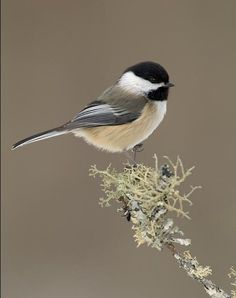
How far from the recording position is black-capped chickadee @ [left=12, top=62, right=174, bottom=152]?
1358 millimetres

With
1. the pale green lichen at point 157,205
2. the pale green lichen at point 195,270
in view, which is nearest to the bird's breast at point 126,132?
the pale green lichen at point 157,205

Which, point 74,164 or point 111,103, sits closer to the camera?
point 111,103

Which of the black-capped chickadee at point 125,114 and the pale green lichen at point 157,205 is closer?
the pale green lichen at point 157,205

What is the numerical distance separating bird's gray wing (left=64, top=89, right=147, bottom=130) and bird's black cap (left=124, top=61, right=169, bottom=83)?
112mm

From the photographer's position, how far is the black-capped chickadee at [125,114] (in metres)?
1.36

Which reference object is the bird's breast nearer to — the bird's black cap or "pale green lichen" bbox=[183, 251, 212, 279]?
the bird's black cap

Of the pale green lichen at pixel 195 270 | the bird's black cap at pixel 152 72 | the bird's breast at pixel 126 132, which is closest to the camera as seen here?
the pale green lichen at pixel 195 270

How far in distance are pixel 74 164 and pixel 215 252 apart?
0.77 metres

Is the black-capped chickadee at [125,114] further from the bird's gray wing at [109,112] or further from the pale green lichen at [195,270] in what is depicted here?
the pale green lichen at [195,270]

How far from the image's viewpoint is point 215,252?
252 cm

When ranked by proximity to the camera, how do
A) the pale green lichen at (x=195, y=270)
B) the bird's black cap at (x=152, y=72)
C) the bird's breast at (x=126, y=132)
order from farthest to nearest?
1. the bird's breast at (x=126, y=132)
2. the bird's black cap at (x=152, y=72)
3. the pale green lichen at (x=195, y=270)

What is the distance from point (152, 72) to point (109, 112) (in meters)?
0.16

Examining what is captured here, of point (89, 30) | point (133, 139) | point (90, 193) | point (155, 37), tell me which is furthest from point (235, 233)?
point (133, 139)

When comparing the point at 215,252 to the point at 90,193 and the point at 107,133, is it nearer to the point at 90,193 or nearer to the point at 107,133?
the point at 90,193
